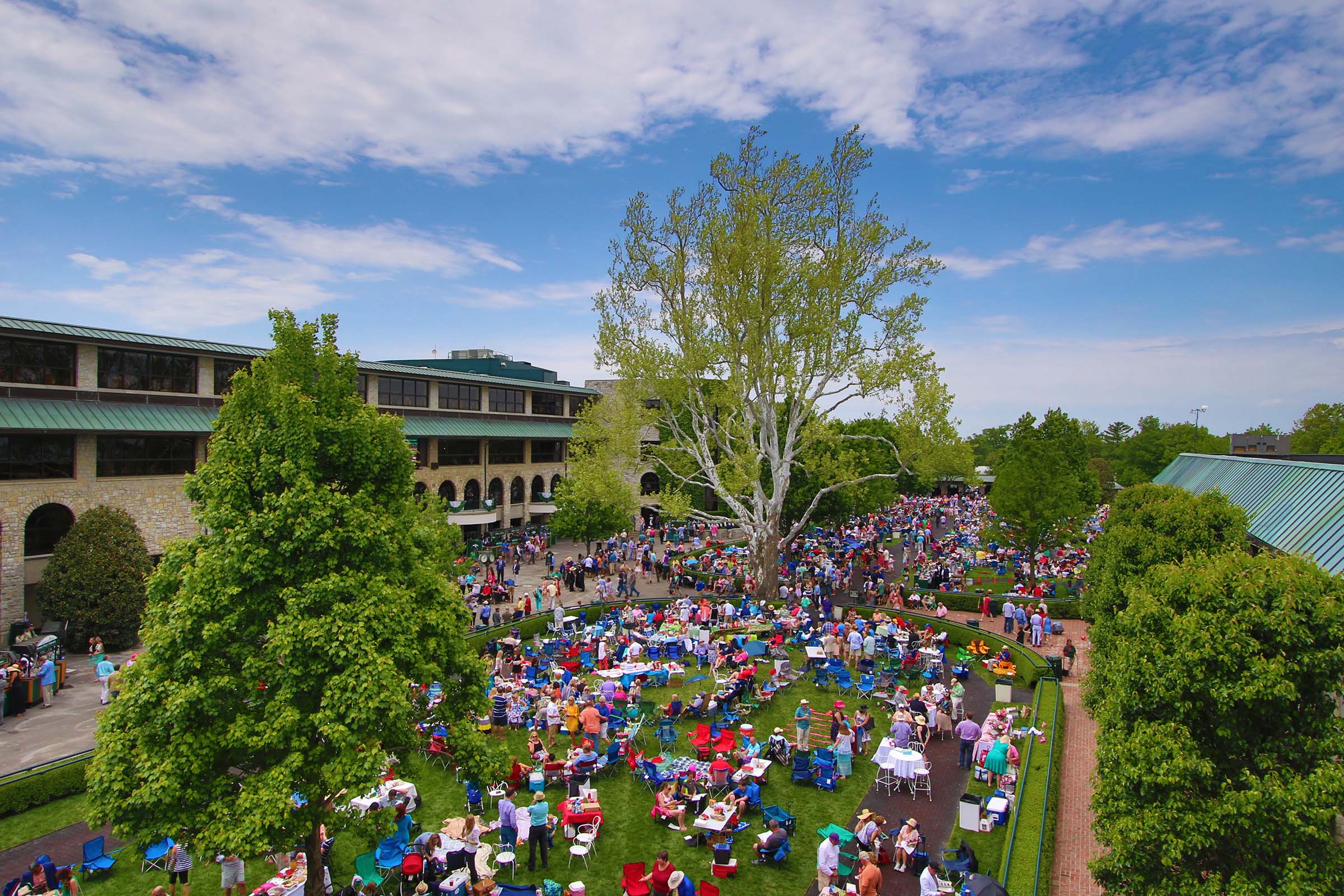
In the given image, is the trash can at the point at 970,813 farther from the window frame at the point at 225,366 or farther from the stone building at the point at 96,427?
A: the window frame at the point at 225,366

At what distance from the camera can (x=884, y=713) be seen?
20.1 metres

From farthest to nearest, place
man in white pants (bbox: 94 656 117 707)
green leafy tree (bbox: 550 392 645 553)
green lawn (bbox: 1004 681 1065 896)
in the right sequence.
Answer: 1. green leafy tree (bbox: 550 392 645 553)
2. man in white pants (bbox: 94 656 117 707)
3. green lawn (bbox: 1004 681 1065 896)

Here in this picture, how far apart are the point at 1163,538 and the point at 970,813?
7910 mm

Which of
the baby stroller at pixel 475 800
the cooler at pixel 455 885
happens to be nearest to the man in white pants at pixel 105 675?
the baby stroller at pixel 475 800

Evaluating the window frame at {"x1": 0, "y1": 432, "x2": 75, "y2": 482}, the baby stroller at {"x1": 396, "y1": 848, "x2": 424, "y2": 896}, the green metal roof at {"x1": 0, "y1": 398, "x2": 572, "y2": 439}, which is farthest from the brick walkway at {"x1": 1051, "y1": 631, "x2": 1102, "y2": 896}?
the window frame at {"x1": 0, "y1": 432, "x2": 75, "y2": 482}

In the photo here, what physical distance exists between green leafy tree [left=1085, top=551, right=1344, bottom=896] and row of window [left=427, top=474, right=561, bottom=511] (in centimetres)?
3660

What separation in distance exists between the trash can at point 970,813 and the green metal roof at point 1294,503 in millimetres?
7409

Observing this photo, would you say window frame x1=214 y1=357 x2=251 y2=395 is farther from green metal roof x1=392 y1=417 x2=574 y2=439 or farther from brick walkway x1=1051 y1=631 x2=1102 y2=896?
brick walkway x1=1051 y1=631 x2=1102 y2=896

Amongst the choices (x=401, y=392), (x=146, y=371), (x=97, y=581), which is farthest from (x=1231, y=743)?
(x=401, y=392)

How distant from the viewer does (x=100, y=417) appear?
90.9 feet

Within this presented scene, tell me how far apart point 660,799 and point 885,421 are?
7400cm

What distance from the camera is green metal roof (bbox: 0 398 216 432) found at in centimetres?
2525

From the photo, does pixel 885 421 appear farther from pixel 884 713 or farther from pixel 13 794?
pixel 13 794

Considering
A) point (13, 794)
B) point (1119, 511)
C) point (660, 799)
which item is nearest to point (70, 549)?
point (13, 794)
